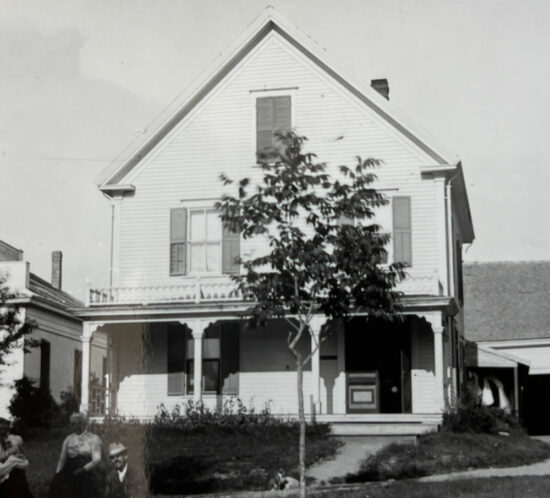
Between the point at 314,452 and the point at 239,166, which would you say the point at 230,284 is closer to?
the point at 239,166

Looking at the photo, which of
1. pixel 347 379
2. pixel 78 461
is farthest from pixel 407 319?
pixel 78 461

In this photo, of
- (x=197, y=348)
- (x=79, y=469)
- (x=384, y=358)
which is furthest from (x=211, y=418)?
(x=79, y=469)

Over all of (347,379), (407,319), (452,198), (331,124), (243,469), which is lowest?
(243,469)

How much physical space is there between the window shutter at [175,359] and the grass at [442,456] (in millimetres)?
7005

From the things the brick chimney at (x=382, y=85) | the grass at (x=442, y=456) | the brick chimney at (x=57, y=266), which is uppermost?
the brick chimney at (x=382, y=85)

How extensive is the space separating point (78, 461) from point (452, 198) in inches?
640

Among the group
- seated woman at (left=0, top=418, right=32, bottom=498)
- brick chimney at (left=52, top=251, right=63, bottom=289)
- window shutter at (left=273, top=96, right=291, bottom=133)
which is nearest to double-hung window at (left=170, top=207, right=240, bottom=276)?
window shutter at (left=273, top=96, right=291, bottom=133)

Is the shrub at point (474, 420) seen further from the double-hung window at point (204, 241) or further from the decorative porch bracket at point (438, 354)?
the double-hung window at point (204, 241)

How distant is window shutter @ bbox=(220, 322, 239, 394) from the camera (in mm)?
24281

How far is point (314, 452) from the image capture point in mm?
18641

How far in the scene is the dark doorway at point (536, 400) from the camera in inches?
1291

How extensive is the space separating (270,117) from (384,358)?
683cm

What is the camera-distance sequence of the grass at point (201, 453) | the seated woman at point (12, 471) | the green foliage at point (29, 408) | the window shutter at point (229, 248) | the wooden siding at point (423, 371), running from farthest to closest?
the green foliage at point (29, 408), the window shutter at point (229, 248), the wooden siding at point (423, 371), the grass at point (201, 453), the seated woman at point (12, 471)

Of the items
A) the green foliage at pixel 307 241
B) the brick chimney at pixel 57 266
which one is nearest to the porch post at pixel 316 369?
the green foliage at pixel 307 241
